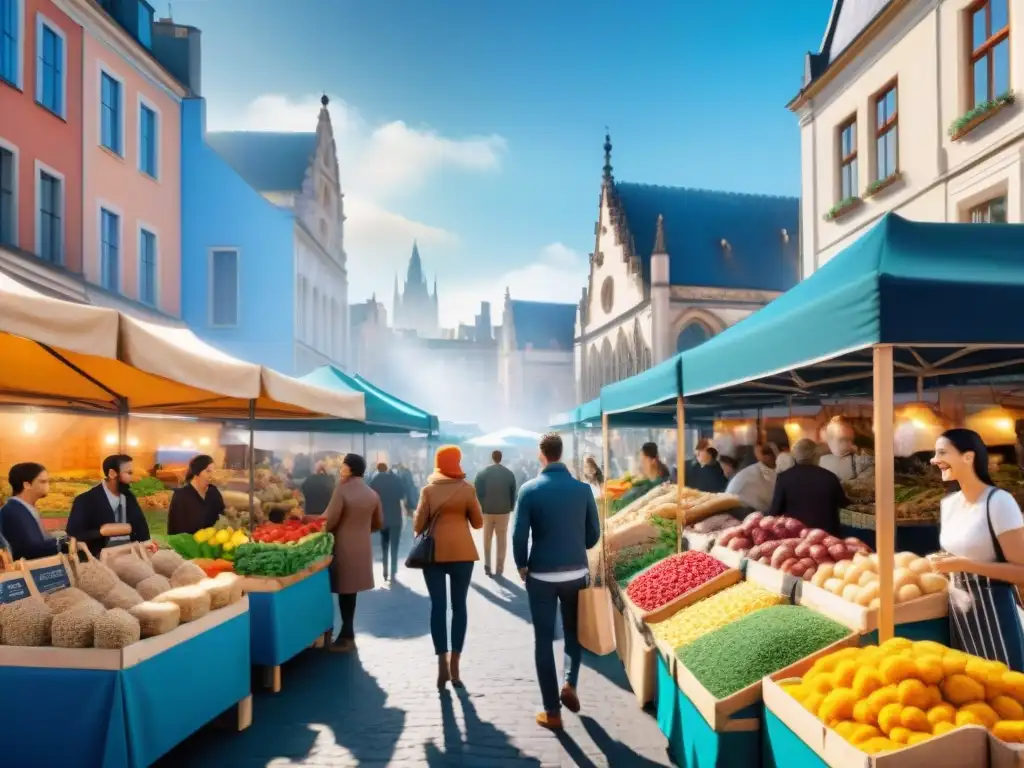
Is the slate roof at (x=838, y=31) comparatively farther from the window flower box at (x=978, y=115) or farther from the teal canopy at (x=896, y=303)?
the teal canopy at (x=896, y=303)

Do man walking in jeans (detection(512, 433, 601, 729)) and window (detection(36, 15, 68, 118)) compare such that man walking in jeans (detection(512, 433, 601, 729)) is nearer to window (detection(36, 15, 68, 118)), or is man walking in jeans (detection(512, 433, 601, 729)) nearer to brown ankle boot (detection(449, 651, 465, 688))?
brown ankle boot (detection(449, 651, 465, 688))

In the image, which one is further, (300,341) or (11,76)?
(300,341)

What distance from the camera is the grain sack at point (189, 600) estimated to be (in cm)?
470

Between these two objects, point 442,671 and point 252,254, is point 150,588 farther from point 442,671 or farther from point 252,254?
point 252,254

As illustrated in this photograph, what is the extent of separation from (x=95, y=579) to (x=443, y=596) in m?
2.62

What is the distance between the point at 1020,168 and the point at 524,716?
34.7 feet

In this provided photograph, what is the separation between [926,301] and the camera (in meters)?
3.27

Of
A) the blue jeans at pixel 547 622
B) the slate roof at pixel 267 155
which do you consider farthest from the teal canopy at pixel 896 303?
the slate roof at pixel 267 155

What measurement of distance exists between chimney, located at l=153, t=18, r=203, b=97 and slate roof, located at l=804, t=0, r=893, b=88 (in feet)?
57.9

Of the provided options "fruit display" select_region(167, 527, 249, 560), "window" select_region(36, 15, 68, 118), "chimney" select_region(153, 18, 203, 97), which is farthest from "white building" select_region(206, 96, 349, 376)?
"fruit display" select_region(167, 527, 249, 560)

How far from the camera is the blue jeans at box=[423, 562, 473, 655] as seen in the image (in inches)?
246

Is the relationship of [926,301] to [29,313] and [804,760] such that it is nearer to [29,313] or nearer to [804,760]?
[804,760]

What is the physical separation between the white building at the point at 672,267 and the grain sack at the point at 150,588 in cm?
2892

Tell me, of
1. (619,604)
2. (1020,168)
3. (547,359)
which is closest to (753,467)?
(619,604)
